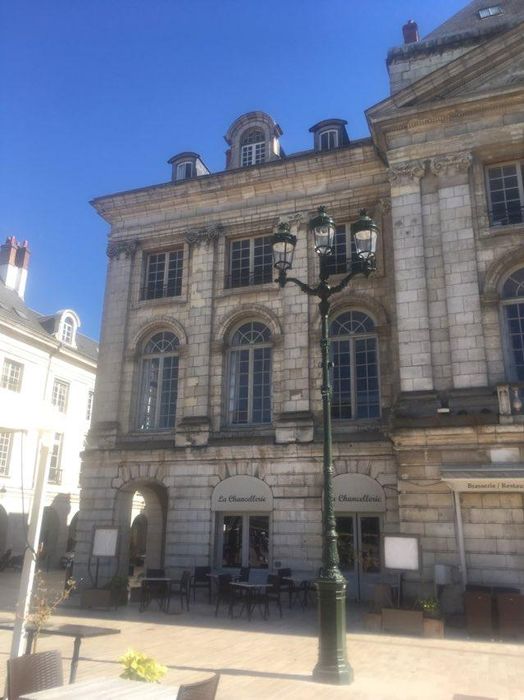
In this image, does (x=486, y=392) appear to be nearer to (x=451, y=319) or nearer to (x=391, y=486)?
(x=451, y=319)

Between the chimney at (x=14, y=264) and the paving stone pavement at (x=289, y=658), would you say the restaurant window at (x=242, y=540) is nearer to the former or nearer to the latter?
the paving stone pavement at (x=289, y=658)

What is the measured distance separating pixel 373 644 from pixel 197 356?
33.0 ft

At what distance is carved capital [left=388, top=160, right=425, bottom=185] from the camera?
49.8 ft

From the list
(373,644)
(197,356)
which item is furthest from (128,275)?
(373,644)

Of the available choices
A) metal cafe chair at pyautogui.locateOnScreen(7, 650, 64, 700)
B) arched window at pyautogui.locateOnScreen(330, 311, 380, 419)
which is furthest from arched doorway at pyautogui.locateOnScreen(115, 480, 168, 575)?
metal cafe chair at pyautogui.locateOnScreen(7, 650, 64, 700)

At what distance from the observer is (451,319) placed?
45.2 feet

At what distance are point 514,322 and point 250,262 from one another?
826 cm

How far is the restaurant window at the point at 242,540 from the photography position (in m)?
15.7

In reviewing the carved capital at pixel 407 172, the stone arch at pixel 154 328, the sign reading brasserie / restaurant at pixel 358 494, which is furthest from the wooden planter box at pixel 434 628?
the stone arch at pixel 154 328

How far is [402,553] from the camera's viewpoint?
38.2ft

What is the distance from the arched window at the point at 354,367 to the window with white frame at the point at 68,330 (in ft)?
66.4

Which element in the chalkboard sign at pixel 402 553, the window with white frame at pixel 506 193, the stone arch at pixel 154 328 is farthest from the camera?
the stone arch at pixel 154 328

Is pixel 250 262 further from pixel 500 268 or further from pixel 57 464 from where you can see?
pixel 57 464

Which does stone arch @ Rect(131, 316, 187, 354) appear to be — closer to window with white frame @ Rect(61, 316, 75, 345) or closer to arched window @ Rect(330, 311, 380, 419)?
arched window @ Rect(330, 311, 380, 419)
